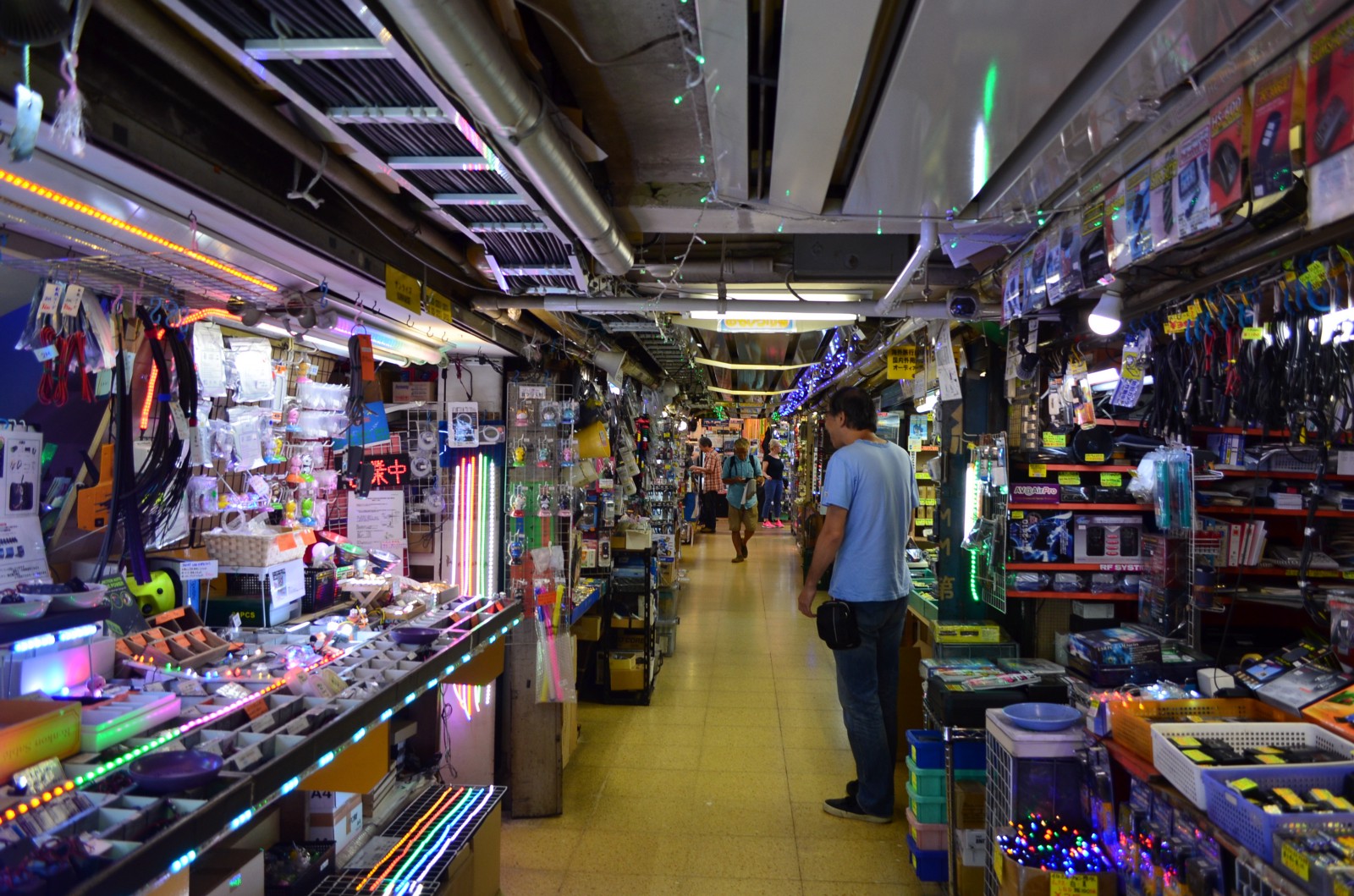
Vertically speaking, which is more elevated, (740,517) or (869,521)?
(869,521)

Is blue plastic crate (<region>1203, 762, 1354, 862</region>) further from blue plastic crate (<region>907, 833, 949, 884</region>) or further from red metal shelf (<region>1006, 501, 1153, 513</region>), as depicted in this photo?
red metal shelf (<region>1006, 501, 1153, 513</region>)

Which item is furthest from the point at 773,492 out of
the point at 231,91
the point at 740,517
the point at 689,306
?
the point at 231,91

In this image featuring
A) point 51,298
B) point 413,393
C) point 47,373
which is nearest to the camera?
point 51,298

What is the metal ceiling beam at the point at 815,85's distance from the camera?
1496 millimetres

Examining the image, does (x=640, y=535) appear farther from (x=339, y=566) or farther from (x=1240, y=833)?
(x=1240, y=833)

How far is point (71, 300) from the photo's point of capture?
2.02 m

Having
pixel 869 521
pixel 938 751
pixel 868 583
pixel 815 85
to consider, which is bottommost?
pixel 938 751

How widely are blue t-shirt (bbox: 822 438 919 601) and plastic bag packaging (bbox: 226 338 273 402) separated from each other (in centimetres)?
257

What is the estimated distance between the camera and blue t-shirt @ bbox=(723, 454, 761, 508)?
41.7 feet

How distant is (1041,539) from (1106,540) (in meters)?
0.35

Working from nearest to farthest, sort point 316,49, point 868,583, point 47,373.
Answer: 1. point 316,49
2. point 47,373
3. point 868,583

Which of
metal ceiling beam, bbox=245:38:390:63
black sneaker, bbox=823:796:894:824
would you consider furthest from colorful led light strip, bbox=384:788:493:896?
metal ceiling beam, bbox=245:38:390:63

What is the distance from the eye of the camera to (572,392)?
16.0 ft

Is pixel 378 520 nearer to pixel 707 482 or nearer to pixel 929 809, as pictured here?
pixel 929 809
